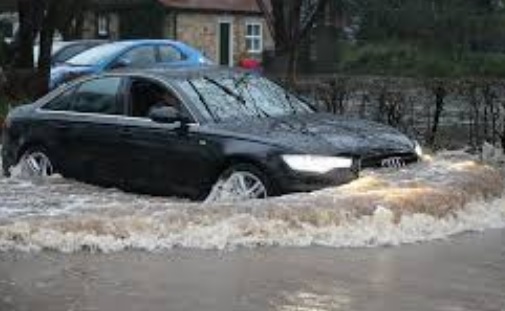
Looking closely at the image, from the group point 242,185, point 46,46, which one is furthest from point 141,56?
point 242,185

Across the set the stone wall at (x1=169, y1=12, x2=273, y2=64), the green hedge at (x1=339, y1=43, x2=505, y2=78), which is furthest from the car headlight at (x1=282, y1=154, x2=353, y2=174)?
the stone wall at (x1=169, y1=12, x2=273, y2=64)

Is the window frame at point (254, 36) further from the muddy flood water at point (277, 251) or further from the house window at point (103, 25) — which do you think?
the muddy flood water at point (277, 251)

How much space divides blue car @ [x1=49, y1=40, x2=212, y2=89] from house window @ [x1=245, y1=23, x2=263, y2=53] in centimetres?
3005

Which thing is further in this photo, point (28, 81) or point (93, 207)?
point (28, 81)

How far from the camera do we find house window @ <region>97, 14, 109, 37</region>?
2062 inches

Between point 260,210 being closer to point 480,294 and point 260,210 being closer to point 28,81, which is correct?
point 480,294

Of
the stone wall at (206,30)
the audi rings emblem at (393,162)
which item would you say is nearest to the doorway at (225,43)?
the stone wall at (206,30)

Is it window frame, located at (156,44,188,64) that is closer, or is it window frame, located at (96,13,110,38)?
window frame, located at (156,44,188,64)

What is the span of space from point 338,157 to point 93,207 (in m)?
2.17

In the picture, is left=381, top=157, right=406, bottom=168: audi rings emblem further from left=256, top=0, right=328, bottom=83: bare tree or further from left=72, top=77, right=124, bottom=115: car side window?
left=256, top=0, right=328, bottom=83: bare tree

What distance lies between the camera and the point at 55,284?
8000 millimetres

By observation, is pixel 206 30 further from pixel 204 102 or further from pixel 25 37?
pixel 204 102

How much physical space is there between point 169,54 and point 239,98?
10983 mm

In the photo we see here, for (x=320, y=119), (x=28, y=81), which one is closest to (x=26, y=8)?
(x=28, y=81)
